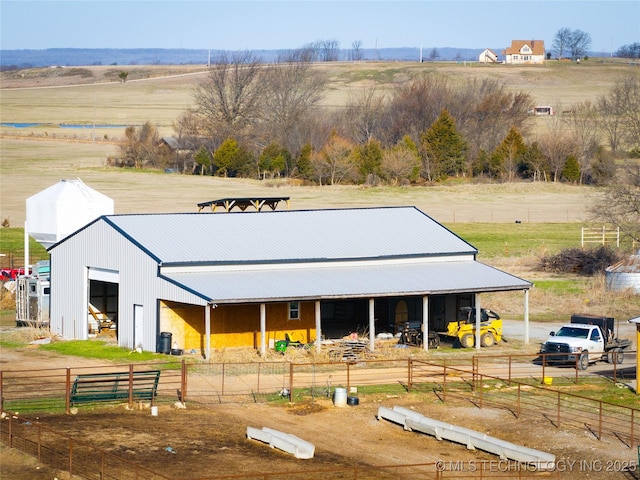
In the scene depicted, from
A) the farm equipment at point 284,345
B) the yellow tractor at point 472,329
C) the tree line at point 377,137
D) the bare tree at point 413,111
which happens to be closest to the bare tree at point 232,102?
the tree line at point 377,137

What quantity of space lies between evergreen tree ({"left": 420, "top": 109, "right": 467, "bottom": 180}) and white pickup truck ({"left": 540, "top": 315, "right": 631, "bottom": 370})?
Answer: 69.6m

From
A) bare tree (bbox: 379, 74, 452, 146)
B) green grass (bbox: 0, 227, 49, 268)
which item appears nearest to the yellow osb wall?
green grass (bbox: 0, 227, 49, 268)

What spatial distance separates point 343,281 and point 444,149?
7010 centimetres

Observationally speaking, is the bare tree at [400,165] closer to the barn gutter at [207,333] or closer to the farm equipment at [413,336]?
the farm equipment at [413,336]

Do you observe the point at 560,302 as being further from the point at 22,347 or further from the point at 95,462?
the point at 95,462

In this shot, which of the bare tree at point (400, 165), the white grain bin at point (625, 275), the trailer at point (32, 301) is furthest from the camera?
the bare tree at point (400, 165)

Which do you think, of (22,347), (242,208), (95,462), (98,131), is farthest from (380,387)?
(98,131)

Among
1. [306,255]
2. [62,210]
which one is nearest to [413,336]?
[306,255]

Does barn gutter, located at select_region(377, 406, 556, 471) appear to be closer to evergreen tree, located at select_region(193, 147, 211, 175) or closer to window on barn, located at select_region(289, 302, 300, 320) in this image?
window on barn, located at select_region(289, 302, 300, 320)

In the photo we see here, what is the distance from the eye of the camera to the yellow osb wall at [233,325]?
137ft

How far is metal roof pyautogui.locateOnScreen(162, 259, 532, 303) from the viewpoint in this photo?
40.9 metres

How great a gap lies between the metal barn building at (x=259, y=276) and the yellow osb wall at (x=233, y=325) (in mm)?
37

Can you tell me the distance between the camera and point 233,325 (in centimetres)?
4256

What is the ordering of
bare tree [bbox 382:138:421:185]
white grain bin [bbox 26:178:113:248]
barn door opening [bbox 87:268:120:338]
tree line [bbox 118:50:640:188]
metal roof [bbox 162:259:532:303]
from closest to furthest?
metal roof [bbox 162:259:532:303] → barn door opening [bbox 87:268:120:338] → white grain bin [bbox 26:178:113:248] → bare tree [bbox 382:138:421:185] → tree line [bbox 118:50:640:188]
